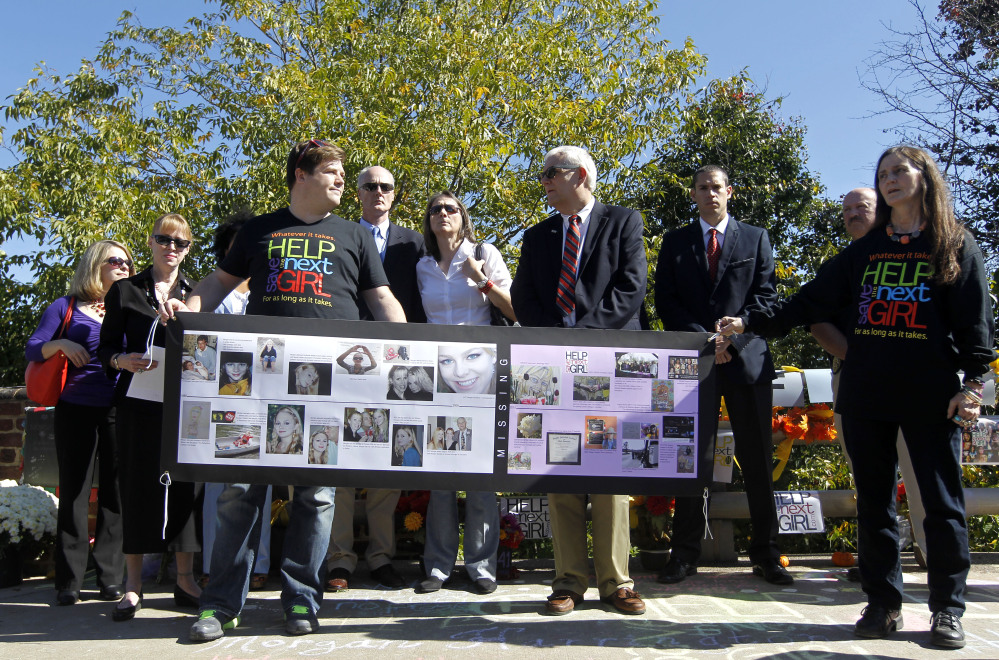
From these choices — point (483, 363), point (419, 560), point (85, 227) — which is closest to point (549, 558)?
point (419, 560)

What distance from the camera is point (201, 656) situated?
339cm

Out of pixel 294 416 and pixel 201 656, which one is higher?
pixel 294 416

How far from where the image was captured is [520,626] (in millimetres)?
3818

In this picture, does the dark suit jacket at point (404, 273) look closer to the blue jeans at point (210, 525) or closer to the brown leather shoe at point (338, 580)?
the blue jeans at point (210, 525)

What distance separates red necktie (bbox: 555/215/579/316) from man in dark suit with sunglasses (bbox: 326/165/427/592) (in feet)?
3.48

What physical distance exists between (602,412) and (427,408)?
82cm

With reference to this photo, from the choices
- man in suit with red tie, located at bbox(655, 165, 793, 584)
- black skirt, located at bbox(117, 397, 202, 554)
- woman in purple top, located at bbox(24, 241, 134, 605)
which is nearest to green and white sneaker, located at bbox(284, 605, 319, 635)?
black skirt, located at bbox(117, 397, 202, 554)

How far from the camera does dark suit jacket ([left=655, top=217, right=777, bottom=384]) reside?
187 inches

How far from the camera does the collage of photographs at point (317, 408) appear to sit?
148 inches

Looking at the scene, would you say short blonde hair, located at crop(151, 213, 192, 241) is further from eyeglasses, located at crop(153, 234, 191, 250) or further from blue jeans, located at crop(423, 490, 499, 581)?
blue jeans, located at crop(423, 490, 499, 581)

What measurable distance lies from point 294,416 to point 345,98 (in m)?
7.88

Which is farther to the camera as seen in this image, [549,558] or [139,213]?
[139,213]

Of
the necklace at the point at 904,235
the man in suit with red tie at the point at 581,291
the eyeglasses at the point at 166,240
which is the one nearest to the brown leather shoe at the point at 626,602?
the man in suit with red tie at the point at 581,291

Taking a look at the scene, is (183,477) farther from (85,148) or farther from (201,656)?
(85,148)
